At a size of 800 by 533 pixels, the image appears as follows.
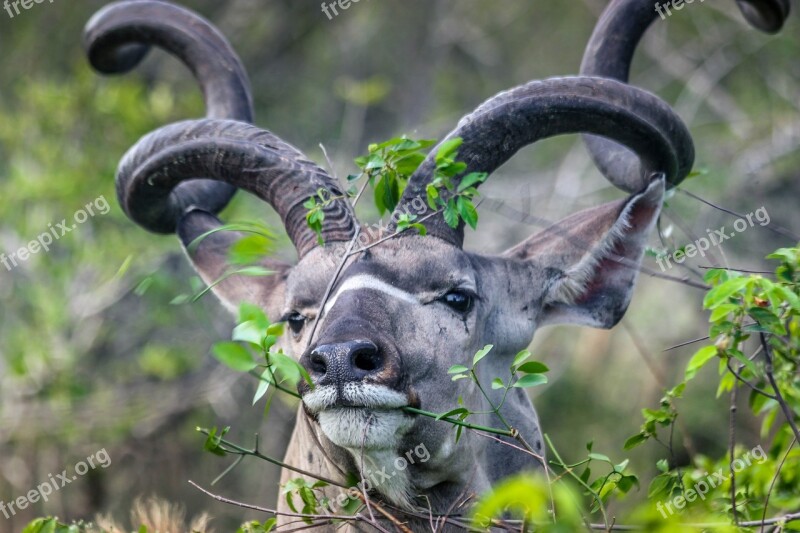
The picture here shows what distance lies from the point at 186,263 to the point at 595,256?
5.87 meters

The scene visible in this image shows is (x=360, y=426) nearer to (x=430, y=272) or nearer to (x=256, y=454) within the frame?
(x=256, y=454)

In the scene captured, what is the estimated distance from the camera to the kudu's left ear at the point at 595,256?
4.80m

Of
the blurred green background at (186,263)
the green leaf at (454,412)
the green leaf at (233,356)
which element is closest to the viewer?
the green leaf at (233,356)

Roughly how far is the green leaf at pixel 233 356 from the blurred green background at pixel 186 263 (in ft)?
14.6

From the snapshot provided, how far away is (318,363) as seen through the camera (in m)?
3.79

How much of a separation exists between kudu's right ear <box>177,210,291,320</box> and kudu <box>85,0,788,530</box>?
0.03ft

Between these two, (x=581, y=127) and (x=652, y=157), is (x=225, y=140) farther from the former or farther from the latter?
(x=652, y=157)

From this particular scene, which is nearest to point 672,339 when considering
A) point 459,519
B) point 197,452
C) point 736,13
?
point 736,13

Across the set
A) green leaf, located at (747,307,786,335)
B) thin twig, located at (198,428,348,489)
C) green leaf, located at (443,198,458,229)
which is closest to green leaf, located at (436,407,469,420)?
thin twig, located at (198,428,348,489)

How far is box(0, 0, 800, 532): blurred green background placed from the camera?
10109mm

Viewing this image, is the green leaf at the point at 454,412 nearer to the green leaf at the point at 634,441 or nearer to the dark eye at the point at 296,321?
the green leaf at the point at 634,441

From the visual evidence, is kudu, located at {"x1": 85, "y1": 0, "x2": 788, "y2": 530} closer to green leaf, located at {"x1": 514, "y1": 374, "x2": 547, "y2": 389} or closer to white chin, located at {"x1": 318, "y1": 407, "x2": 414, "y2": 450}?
white chin, located at {"x1": 318, "y1": 407, "x2": 414, "y2": 450}

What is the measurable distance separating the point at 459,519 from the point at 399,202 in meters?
1.29

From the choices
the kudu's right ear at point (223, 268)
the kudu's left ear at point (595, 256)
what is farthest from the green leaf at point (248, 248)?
the kudu's left ear at point (595, 256)
